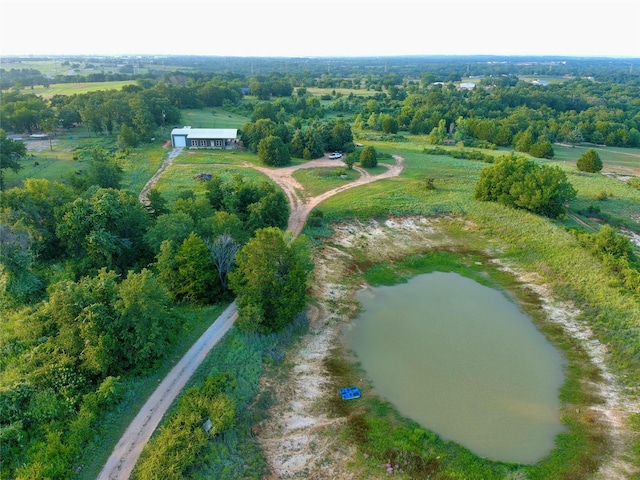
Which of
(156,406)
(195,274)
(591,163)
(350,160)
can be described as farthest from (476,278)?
(591,163)

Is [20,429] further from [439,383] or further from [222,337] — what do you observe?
[439,383]

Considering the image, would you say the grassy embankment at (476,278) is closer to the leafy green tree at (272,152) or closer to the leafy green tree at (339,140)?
the leafy green tree at (272,152)

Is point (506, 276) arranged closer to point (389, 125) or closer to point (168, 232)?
point (168, 232)

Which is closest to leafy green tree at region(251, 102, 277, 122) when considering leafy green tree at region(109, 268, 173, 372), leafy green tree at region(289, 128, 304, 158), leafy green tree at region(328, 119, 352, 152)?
leafy green tree at region(328, 119, 352, 152)

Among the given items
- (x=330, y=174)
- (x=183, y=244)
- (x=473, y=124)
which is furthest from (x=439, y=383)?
(x=473, y=124)

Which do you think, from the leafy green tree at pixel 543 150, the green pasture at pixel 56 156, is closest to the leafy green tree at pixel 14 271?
the green pasture at pixel 56 156

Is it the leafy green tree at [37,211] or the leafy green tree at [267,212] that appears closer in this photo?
the leafy green tree at [37,211]
